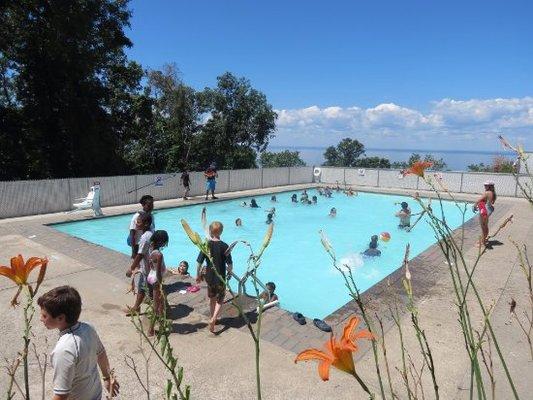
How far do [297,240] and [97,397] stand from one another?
13516mm

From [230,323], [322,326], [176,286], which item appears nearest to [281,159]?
[176,286]

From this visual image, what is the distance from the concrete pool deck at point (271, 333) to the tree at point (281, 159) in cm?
2825

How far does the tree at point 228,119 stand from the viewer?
95.5ft

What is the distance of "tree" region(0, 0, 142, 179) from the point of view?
1811cm

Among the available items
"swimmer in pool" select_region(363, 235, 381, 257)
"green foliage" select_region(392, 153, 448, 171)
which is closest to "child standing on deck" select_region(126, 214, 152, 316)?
"green foliage" select_region(392, 153, 448, 171)

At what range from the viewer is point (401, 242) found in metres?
16.2

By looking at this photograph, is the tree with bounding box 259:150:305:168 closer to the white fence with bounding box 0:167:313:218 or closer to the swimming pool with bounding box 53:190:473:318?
the white fence with bounding box 0:167:313:218

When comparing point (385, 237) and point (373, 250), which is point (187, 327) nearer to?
point (373, 250)

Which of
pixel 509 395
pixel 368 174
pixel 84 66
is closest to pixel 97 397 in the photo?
pixel 509 395

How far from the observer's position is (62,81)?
19938mm

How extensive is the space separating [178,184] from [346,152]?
1069 inches

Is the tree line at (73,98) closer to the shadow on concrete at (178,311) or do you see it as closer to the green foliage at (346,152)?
the shadow on concrete at (178,311)

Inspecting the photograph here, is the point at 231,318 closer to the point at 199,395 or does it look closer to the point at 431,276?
the point at 199,395

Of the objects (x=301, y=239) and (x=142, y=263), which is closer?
(x=142, y=263)
